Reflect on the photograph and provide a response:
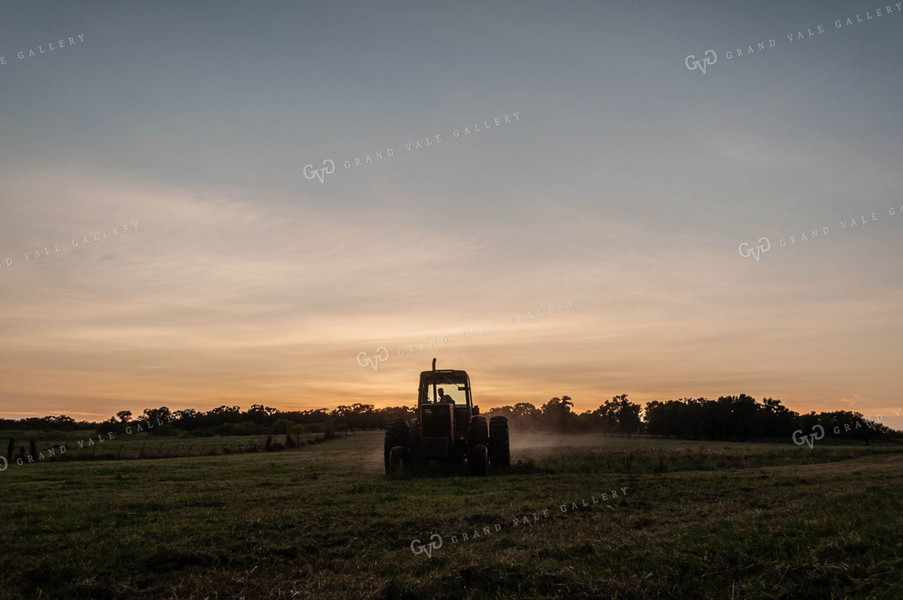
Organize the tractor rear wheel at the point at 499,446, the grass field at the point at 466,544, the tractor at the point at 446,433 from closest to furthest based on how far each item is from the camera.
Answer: the grass field at the point at 466,544, the tractor at the point at 446,433, the tractor rear wheel at the point at 499,446

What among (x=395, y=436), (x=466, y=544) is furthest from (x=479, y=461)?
(x=466, y=544)

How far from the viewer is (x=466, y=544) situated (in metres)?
9.12

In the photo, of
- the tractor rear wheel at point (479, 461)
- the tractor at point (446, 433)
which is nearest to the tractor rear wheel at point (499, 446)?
the tractor at point (446, 433)

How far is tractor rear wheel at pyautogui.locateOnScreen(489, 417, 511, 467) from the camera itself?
22.6 m

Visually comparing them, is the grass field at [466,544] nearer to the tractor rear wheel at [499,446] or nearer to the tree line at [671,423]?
the tractor rear wheel at [499,446]

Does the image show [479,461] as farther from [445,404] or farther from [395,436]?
[395,436]

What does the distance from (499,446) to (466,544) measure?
45.1 ft

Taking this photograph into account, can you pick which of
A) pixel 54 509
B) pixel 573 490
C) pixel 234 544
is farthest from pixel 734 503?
pixel 54 509

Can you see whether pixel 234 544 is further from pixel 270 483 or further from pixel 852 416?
pixel 852 416

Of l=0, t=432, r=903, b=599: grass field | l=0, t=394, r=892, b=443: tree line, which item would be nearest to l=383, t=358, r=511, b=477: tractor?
l=0, t=432, r=903, b=599: grass field

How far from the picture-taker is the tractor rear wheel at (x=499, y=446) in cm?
2262

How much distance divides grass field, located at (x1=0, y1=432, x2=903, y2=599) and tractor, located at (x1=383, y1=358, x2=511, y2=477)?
5464mm

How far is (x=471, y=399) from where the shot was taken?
78.5 feet

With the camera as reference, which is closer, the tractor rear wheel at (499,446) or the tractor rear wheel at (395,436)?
the tractor rear wheel at (395,436)
